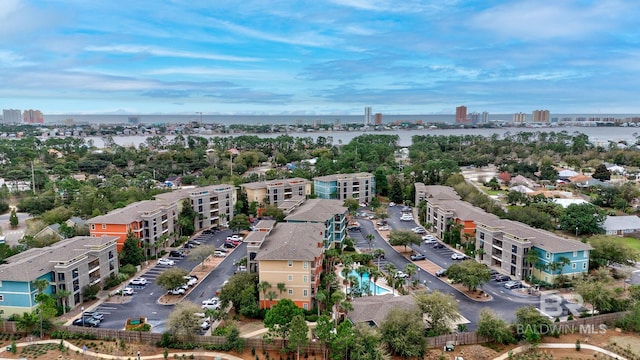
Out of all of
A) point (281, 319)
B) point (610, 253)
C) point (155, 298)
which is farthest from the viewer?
point (610, 253)

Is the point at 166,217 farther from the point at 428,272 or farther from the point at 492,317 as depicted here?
the point at 492,317

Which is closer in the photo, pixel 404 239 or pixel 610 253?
pixel 610 253

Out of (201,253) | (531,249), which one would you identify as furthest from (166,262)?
(531,249)

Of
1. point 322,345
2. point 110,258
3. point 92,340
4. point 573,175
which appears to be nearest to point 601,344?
point 322,345

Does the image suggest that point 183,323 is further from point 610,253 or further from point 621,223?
point 621,223

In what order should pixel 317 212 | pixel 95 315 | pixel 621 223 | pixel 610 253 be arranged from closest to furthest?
pixel 95 315
pixel 610 253
pixel 317 212
pixel 621 223

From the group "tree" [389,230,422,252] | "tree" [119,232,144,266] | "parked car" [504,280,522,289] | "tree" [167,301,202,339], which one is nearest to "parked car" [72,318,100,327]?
"tree" [167,301,202,339]

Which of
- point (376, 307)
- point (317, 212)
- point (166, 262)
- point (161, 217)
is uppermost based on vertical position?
point (317, 212)

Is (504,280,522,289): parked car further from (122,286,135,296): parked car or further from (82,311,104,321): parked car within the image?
(82,311,104,321): parked car
